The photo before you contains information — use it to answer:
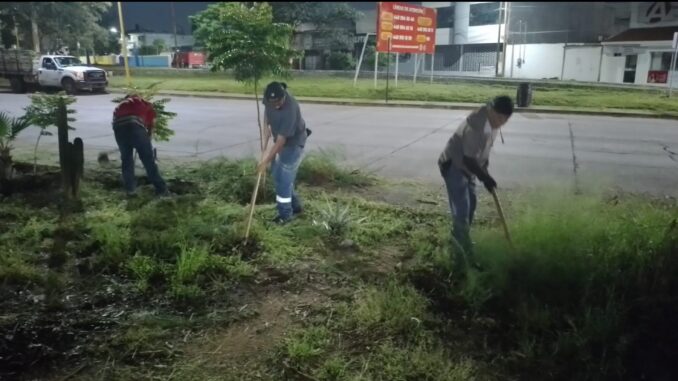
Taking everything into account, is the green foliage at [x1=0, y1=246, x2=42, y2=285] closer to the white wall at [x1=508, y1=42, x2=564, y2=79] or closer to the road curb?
the road curb

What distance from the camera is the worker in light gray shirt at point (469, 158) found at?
371 cm

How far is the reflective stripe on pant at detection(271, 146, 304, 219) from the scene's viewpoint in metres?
5.00

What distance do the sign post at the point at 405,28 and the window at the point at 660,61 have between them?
8.74 metres

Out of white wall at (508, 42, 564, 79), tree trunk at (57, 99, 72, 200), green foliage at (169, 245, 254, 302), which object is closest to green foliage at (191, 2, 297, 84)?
tree trunk at (57, 99, 72, 200)

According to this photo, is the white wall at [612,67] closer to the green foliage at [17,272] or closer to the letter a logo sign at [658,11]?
the letter a logo sign at [658,11]

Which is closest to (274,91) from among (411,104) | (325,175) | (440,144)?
(325,175)

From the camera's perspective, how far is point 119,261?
4.21 metres

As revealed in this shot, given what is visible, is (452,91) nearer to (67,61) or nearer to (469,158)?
(469,158)

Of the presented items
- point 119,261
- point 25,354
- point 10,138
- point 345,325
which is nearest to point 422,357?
point 345,325

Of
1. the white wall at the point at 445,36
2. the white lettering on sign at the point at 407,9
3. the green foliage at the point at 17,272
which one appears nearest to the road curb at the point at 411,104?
the white lettering on sign at the point at 407,9

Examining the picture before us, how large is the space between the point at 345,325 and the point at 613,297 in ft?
5.46

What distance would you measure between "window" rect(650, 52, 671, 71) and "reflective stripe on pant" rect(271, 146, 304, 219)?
10975 mm

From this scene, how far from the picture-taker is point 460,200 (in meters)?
4.09

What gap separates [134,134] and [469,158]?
4006mm
